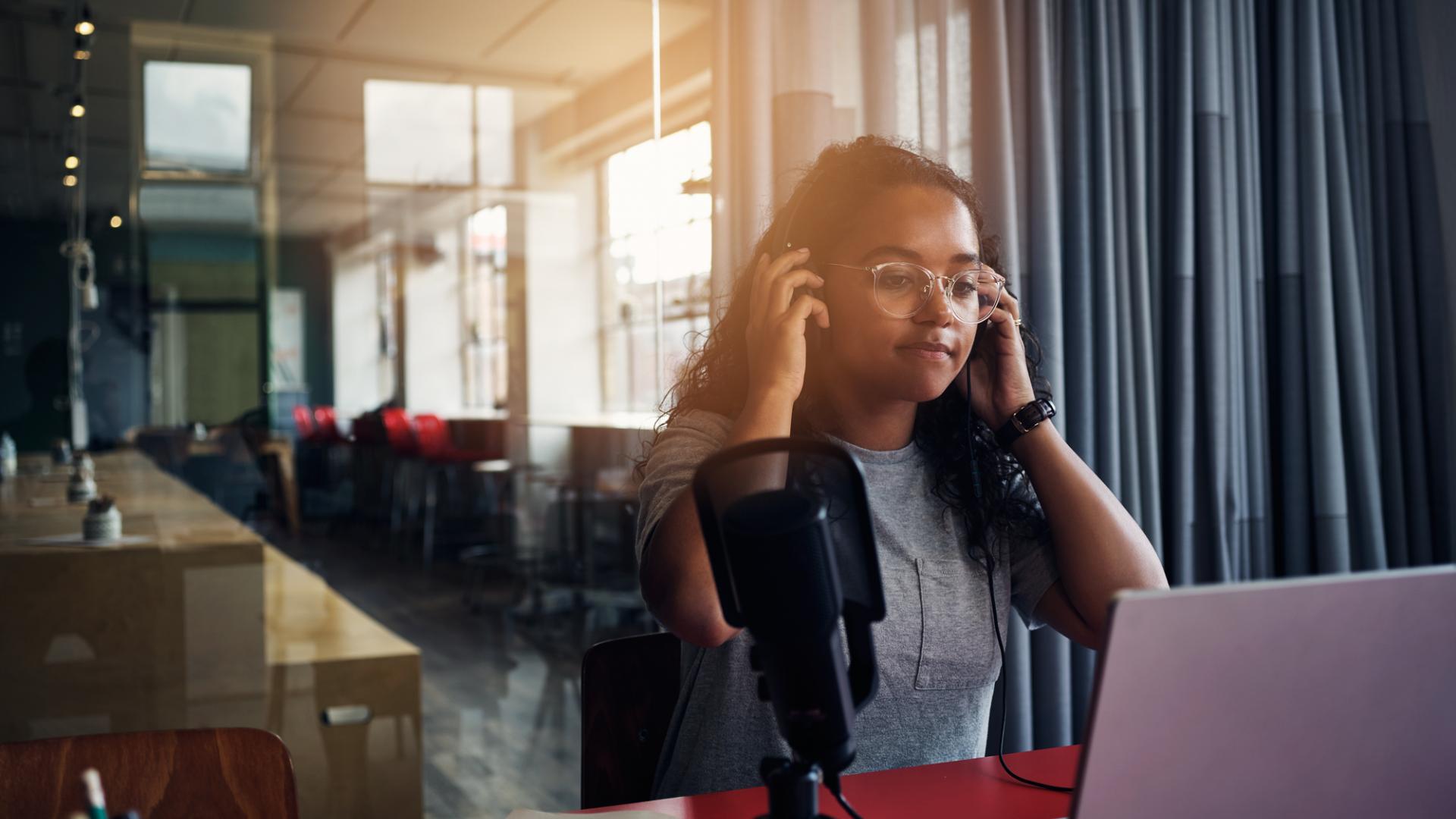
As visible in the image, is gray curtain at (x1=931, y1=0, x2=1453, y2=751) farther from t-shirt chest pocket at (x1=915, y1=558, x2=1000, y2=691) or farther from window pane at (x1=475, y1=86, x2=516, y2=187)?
window pane at (x1=475, y1=86, x2=516, y2=187)

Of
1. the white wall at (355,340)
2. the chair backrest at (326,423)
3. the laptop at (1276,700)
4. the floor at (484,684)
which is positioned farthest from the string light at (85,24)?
the laptop at (1276,700)

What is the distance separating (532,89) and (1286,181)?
1.65 meters

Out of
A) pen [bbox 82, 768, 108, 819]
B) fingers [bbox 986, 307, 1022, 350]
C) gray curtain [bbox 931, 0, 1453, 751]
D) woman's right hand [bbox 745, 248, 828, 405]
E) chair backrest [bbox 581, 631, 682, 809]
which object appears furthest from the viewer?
gray curtain [bbox 931, 0, 1453, 751]

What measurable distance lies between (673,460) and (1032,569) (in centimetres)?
46

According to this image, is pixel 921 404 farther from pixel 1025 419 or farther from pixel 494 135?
pixel 494 135

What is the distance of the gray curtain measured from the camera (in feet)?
6.51

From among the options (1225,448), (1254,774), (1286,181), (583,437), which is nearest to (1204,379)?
(1225,448)

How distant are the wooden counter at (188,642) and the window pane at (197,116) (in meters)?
0.64

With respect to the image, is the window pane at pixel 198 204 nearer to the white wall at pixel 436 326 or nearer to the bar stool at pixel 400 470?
the white wall at pixel 436 326

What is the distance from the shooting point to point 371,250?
7.97 feet

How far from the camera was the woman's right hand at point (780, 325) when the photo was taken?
1.05 meters

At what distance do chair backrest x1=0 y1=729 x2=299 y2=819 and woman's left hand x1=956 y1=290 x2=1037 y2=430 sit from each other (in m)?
0.85

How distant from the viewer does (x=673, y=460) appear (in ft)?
3.58

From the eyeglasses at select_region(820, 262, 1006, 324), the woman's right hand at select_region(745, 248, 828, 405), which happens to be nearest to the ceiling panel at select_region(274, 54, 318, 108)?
the woman's right hand at select_region(745, 248, 828, 405)
